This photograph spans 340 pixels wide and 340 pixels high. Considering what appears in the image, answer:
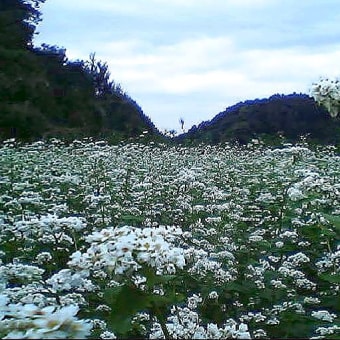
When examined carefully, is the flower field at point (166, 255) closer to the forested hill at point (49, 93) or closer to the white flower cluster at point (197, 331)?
the white flower cluster at point (197, 331)

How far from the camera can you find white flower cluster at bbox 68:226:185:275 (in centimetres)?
232

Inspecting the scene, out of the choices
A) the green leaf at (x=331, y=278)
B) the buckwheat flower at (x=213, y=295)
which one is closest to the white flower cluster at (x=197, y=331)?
the green leaf at (x=331, y=278)

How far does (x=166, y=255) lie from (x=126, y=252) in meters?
0.19

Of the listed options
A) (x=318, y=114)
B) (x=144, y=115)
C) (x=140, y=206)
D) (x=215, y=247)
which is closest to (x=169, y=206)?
(x=140, y=206)

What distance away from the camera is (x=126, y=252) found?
231 cm

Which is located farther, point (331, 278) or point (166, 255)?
point (331, 278)

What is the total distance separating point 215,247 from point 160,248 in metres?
2.70

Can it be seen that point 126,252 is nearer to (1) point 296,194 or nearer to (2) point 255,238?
(1) point 296,194

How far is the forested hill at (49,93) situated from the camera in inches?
886

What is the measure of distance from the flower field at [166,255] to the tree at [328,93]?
65 centimetres

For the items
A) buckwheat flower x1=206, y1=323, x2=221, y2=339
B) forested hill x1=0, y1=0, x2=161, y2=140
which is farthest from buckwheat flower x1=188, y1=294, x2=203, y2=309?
forested hill x1=0, y1=0, x2=161, y2=140

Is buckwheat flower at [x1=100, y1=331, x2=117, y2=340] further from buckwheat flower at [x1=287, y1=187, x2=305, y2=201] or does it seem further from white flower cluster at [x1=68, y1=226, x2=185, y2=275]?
buckwheat flower at [x1=287, y1=187, x2=305, y2=201]

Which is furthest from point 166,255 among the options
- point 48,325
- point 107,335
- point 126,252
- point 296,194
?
point 296,194

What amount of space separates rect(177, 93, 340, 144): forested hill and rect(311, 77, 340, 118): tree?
15369 mm
